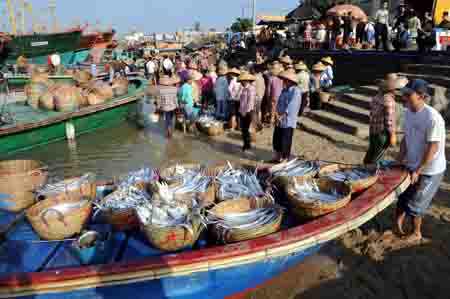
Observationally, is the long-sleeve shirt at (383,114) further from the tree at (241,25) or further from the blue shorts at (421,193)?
the tree at (241,25)

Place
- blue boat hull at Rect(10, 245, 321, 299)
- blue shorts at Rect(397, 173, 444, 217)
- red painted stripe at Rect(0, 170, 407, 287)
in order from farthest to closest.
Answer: blue shorts at Rect(397, 173, 444, 217)
blue boat hull at Rect(10, 245, 321, 299)
red painted stripe at Rect(0, 170, 407, 287)

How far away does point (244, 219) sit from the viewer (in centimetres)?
303

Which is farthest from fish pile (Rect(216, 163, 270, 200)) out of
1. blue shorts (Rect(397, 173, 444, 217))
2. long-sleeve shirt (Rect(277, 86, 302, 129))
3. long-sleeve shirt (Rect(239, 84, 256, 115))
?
long-sleeve shirt (Rect(239, 84, 256, 115))

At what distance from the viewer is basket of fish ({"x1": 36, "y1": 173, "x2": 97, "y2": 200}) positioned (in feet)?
11.3

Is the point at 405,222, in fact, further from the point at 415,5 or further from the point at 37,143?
the point at 415,5

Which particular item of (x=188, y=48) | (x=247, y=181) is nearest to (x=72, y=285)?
(x=247, y=181)

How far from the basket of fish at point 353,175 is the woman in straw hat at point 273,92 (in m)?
4.35

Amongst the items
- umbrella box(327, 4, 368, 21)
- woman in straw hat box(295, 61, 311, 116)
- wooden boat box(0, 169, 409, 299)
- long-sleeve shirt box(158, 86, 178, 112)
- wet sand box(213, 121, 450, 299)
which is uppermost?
umbrella box(327, 4, 368, 21)

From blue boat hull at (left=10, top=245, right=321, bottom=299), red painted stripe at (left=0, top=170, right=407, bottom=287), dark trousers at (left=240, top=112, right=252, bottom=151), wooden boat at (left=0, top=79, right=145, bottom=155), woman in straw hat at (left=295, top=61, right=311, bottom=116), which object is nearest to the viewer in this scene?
red painted stripe at (left=0, top=170, right=407, bottom=287)

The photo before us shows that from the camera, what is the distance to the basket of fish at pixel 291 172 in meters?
3.61

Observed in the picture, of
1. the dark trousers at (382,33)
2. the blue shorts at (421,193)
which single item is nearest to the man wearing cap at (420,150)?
the blue shorts at (421,193)

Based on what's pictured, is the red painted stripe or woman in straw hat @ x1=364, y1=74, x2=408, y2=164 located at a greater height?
woman in straw hat @ x1=364, y1=74, x2=408, y2=164

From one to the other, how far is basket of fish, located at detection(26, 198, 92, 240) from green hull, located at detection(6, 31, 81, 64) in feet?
89.9

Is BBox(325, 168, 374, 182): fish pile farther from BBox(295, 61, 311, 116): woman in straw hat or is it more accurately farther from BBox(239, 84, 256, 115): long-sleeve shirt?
BBox(295, 61, 311, 116): woman in straw hat
